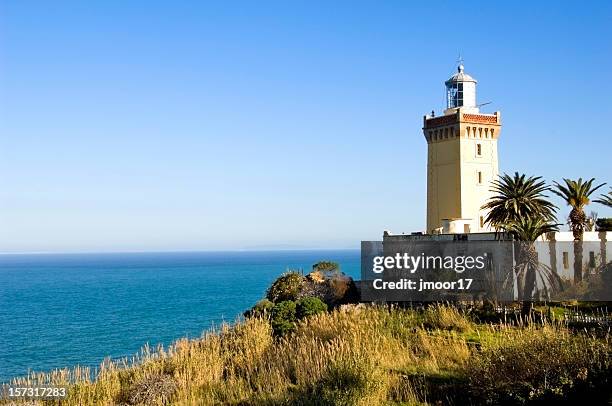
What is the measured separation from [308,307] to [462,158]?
19355 mm

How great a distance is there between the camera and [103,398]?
1428 centimetres

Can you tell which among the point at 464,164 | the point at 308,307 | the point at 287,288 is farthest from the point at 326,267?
the point at 464,164

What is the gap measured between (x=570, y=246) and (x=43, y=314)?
5198cm

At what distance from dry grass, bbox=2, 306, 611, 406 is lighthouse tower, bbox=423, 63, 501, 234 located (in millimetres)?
22758

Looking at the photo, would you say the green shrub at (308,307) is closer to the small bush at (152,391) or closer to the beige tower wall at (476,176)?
the small bush at (152,391)

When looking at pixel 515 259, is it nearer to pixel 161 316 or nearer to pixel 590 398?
pixel 590 398

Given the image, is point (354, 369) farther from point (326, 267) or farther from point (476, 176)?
point (476, 176)

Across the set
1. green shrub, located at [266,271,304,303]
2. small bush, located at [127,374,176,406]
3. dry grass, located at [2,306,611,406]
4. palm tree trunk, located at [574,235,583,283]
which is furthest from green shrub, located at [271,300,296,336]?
palm tree trunk, located at [574,235,583,283]

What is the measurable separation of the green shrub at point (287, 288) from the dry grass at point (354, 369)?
12.5 m

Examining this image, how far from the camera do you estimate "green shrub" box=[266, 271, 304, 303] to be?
1289 inches

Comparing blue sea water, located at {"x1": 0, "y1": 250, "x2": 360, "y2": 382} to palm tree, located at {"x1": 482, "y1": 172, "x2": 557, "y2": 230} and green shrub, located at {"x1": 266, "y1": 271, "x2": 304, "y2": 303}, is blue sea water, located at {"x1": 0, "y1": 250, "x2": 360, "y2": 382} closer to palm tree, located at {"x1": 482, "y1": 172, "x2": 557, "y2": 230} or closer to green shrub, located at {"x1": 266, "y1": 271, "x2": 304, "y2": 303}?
green shrub, located at {"x1": 266, "y1": 271, "x2": 304, "y2": 303}

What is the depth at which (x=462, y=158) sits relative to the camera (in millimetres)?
42281

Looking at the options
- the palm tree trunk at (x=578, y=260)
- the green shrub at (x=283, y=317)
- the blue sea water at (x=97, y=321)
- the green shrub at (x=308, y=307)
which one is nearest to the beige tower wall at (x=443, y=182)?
the palm tree trunk at (x=578, y=260)

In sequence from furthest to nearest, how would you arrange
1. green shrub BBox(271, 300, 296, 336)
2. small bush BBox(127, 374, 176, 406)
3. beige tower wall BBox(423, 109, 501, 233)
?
beige tower wall BBox(423, 109, 501, 233), green shrub BBox(271, 300, 296, 336), small bush BBox(127, 374, 176, 406)
